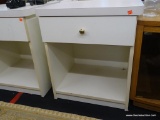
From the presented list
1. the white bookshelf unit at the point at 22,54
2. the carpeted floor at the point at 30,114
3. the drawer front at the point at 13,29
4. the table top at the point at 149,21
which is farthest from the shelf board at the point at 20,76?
the table top at the point at 149,21

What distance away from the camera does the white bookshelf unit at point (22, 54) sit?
2.64 feet

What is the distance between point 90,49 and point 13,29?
23.1 inches

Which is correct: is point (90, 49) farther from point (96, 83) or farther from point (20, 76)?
point (20, 76)

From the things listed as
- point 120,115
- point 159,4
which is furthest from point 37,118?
point 159,4

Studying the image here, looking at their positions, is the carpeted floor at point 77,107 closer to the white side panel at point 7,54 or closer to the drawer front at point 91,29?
the white side panel at point 7,54

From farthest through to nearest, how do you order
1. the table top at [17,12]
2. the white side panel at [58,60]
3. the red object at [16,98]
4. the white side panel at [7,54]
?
the white side panel at [7,54]
the red object at [16,98]
the white side panel at [58,60]
the table top at [17,12]

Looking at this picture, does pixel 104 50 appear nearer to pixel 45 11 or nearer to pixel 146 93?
pixel 146 93

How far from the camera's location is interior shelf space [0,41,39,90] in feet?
3.55

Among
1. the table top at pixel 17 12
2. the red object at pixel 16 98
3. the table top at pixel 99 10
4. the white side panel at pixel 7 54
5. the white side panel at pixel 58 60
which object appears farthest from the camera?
the white side panel at pixel 7 54

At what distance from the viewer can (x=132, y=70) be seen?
77 cm

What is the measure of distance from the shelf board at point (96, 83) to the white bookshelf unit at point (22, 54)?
17 cm

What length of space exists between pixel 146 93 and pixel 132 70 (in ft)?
0.60

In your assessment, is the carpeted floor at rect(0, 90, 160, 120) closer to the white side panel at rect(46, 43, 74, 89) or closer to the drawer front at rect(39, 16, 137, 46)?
the white side panel at rect(46, 43, 74, 89)

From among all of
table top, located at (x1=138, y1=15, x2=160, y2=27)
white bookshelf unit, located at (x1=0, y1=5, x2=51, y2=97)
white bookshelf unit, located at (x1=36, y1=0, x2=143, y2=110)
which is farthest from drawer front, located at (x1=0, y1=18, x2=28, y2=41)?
table top, located at (x1=138, y1=15, x2=160, y2=27)
